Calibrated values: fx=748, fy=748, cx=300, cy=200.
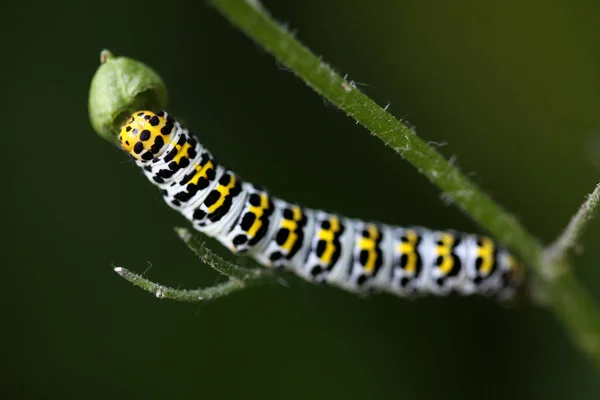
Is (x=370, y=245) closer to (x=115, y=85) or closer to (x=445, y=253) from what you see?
(x=445, y=253)

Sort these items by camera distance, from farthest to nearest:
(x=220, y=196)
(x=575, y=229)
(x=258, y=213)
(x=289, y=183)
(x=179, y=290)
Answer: (x=289, y=183) < (x=258, y=213) < (x=220, y=196) < (x=575, y=229) < (x=179, y=290)

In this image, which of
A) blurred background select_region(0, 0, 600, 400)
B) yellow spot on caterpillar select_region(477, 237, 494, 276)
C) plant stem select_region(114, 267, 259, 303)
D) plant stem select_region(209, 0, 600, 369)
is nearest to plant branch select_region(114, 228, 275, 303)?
plant stem select_region(114, 267, 259, 303)

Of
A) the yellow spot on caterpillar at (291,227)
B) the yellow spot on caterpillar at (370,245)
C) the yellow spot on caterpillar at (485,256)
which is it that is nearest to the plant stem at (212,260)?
the yellow spot on caterpillar at (291,227)

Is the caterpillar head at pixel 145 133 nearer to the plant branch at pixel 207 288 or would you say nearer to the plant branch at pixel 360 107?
the plant branch at pixel 207 288

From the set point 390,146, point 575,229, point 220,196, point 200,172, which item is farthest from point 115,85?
point 575,229

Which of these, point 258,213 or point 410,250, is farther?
point 410,250

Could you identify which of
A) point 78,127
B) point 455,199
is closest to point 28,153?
point 78,127
